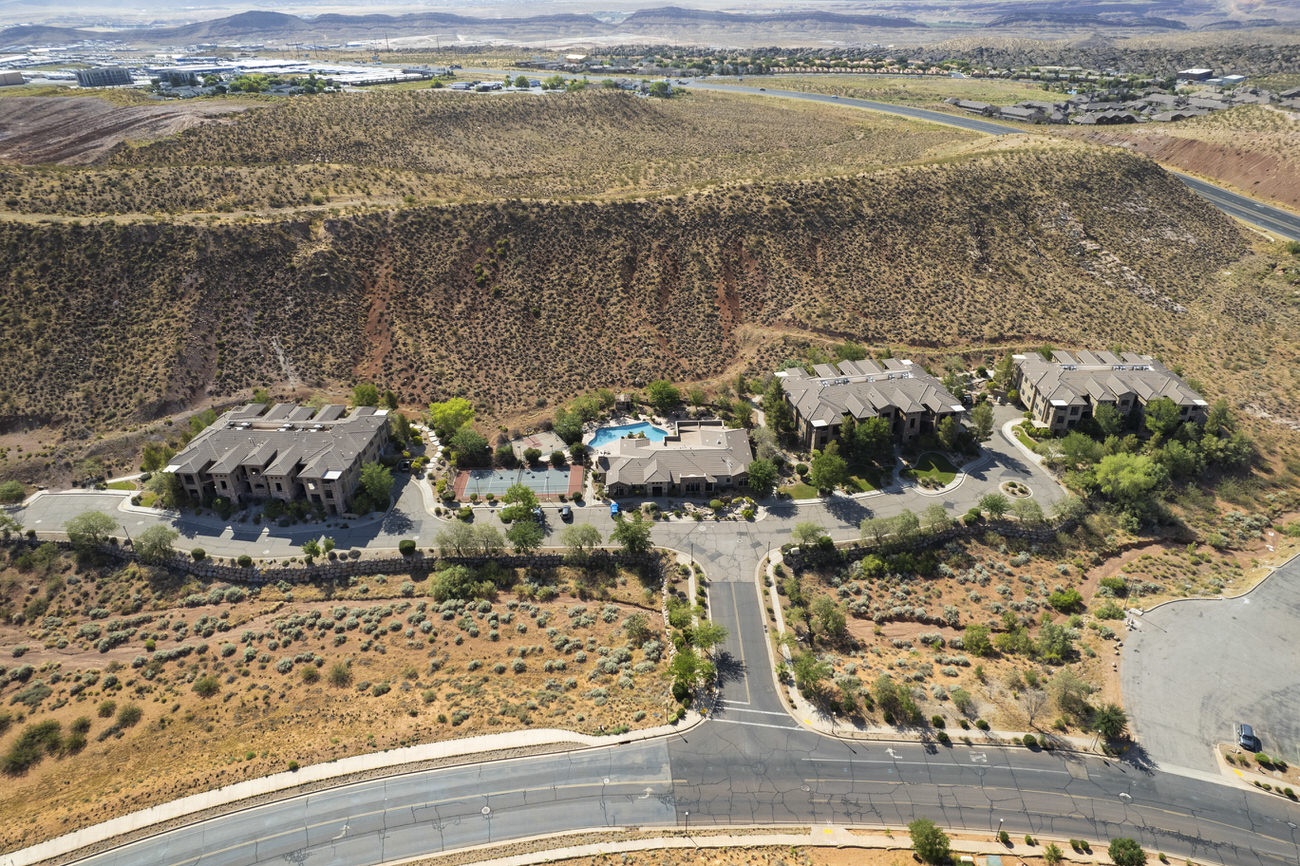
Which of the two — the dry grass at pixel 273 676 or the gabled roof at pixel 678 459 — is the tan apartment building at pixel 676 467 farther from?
the dry grass at pixel 273 676

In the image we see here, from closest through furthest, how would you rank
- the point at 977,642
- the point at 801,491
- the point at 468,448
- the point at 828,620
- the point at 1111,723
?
the point at 1111,723
the point at 977,642
the point at 828,620
the point at 801,491
the point at 468,448

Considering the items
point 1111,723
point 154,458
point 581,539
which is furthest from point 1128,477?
point 154,458

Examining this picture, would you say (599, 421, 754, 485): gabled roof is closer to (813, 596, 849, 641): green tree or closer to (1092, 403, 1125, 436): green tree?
(813, 596, 849, 641): green tree

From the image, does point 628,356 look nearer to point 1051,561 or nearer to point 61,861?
point 1051,561

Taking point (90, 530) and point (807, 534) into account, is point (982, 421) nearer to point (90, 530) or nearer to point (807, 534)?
point (807, 534)

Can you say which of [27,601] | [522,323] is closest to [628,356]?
[522,323]
